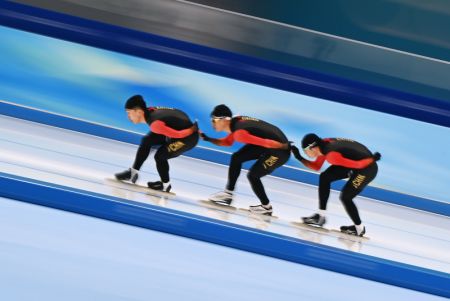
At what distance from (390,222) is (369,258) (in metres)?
1.92

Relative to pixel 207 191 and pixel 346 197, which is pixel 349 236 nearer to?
pixel 346 197

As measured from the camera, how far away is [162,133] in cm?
511

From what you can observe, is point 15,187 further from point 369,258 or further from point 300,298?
point 369,258

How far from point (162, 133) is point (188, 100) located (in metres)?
2.69

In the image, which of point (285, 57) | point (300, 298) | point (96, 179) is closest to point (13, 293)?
point (300, 298)

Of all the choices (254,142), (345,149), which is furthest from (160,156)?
(345,149)

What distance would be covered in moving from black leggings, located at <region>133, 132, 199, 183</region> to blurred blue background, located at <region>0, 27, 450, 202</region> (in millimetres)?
2574

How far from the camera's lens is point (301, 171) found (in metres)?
7.78

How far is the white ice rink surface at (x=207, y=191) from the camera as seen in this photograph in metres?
4.89

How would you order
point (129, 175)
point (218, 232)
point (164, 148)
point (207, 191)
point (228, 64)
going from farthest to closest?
1. point (228, 64)
2. point (207, 191)
3. point (129, 175)
4. point (164, 148)
5. point (218, 232)

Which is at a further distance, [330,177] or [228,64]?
[228,64]

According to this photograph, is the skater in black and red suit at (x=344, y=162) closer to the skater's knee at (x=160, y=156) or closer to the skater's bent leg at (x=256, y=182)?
the skater's bent leg at (x=256, y=182)

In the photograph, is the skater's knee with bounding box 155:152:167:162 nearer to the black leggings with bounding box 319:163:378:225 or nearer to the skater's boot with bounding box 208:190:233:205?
the skater's boot with bounding box 208:190:233:205

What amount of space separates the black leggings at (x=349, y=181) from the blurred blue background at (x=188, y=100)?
8.38 ft
